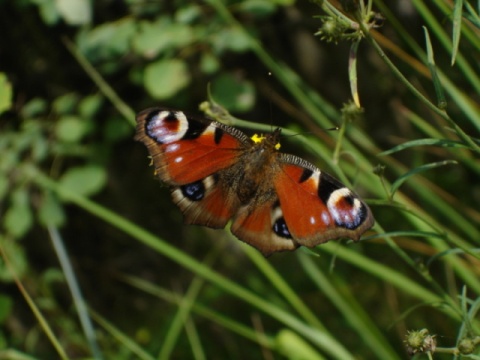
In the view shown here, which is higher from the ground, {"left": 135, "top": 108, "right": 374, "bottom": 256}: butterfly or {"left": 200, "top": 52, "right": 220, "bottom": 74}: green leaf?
{"left": 135, "top": 108, "right": 374, "bottom": 256}: butterfly

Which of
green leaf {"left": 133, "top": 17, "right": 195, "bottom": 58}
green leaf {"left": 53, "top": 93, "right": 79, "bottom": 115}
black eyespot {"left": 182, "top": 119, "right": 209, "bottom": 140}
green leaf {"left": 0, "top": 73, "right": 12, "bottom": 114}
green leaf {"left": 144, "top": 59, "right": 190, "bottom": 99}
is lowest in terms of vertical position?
green leaf {"left": 53, "top": 93, "right": 79, "bottom": 115}

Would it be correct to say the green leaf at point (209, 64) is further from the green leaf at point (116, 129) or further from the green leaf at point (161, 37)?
the green leaf at point (116, 129)

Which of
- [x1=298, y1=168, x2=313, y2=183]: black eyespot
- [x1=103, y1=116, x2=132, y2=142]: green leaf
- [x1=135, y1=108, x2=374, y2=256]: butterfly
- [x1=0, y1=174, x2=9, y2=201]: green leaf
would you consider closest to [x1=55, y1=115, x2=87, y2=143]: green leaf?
[x1=103, y1=116, x2=132, y2=142]: green leaf

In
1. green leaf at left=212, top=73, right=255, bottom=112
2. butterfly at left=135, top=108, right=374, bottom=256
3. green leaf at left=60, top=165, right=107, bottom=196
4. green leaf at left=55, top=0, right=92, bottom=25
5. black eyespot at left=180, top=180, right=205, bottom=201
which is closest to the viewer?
butterfly at left=135, top=108, right=374, bottom=256

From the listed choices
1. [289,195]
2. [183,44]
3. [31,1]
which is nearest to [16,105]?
[31,1]

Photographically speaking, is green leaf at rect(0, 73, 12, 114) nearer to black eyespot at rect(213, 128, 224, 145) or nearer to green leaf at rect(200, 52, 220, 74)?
black eyespot at rect(213, 128, 224, 145)

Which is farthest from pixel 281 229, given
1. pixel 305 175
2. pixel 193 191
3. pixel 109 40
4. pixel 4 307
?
pixel 109 40

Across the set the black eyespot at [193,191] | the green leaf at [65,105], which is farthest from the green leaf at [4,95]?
the green leaf at [65,105]
